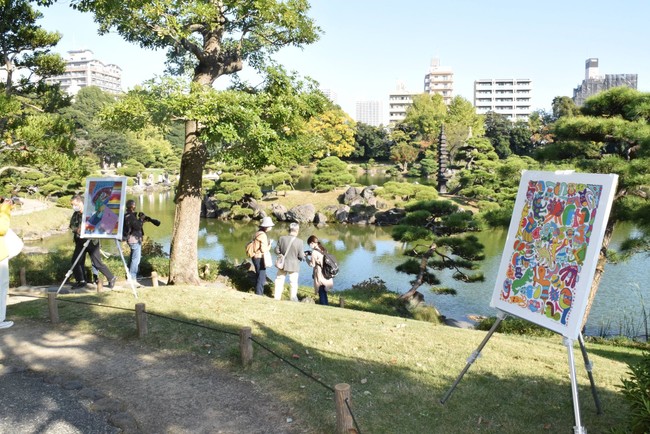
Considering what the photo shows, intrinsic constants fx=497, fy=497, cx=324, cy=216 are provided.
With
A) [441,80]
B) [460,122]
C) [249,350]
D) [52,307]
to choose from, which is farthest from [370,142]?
[441,80]

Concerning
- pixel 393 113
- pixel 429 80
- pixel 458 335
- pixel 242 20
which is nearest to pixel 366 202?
pixel 242 20

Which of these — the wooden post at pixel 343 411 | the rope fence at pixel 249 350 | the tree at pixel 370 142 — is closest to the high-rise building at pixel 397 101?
the tree at pixel 370 142

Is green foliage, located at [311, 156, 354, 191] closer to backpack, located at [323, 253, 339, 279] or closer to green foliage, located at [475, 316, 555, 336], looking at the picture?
green foliage, located at [475, 316, 555, 336]

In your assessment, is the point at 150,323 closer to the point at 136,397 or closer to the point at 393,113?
the point at 136,397

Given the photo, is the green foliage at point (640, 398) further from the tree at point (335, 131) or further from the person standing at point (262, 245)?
the tree at point (335, 131)

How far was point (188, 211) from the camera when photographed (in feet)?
27.1

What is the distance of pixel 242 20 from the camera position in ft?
28.1

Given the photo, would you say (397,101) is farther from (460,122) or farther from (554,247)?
(554,247)

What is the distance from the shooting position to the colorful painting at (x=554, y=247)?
3035 millimetres

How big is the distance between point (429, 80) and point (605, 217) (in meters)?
111

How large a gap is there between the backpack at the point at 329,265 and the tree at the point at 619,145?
4274 millimetres

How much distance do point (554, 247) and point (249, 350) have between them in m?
2.86

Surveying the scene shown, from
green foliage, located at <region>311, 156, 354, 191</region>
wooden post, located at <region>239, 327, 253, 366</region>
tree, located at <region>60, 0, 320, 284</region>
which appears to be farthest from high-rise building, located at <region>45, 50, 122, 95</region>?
wooden post, located at <region>239, 327, 253, 366</region>

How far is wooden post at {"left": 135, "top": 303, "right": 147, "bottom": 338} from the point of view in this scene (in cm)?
545
